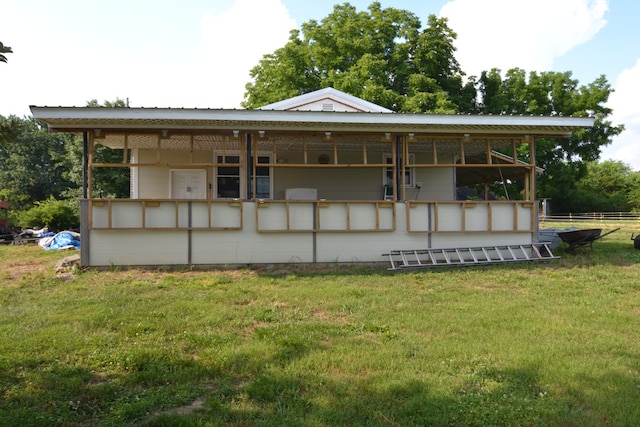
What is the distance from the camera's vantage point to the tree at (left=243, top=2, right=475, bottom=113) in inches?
939

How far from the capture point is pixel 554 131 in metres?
10.3

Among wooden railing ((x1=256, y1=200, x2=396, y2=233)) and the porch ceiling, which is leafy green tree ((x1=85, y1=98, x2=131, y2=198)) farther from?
wooden railing ((x1=256, y1=200, x2=396, y2=233))

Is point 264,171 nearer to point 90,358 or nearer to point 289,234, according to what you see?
point 289,234

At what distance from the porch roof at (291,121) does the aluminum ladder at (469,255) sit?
2.71 m

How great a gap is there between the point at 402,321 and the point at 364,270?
4037mm

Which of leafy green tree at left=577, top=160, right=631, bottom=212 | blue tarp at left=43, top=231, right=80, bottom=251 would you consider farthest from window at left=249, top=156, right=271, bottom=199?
leafy green tree at left=577, top=160, right=631, bottom=212

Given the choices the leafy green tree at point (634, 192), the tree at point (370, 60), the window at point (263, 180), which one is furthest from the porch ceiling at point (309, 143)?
the leafy green tree at point (634, 192)

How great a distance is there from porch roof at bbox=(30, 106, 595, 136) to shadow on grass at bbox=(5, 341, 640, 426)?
637cm

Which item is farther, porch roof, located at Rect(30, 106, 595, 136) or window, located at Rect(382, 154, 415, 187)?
window, located at Rect(382, 154, 415, 187)

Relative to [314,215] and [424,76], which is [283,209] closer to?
[314,215]

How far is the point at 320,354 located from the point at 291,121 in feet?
20.9

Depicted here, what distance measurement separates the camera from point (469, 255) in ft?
33.5

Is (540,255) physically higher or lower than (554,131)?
lower

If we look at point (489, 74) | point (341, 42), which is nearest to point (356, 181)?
point (341, 42)
